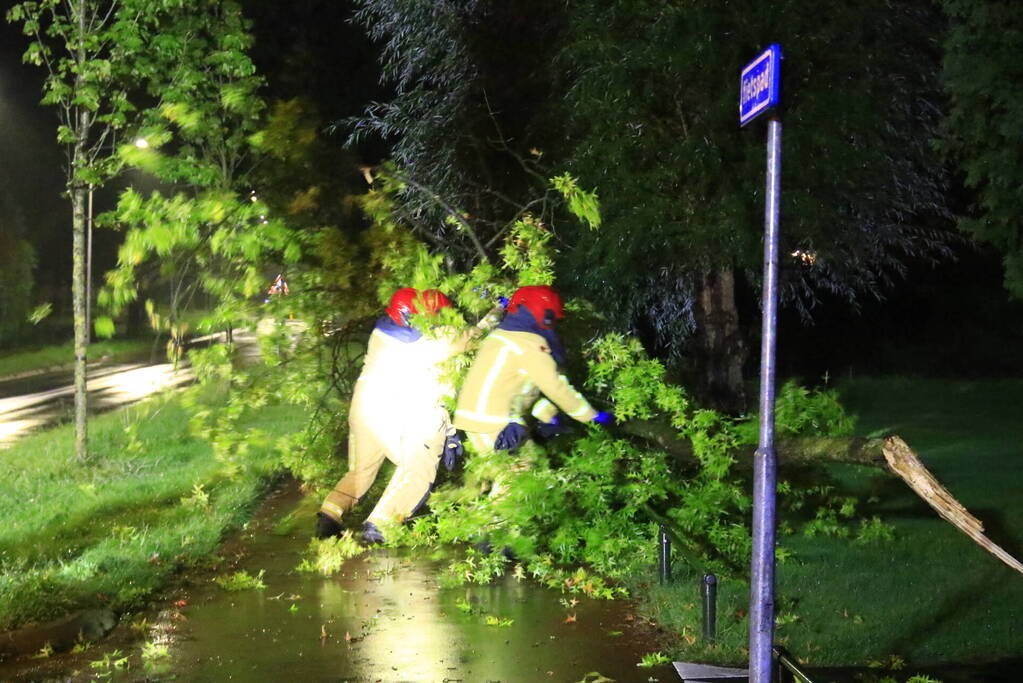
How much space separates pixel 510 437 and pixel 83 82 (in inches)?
275

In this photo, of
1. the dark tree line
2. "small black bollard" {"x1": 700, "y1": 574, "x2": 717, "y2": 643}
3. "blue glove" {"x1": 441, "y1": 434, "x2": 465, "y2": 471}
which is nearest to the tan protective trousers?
"blue glove" {"x1": 441, "y1": 434, "x2": 465, "y2": 471}

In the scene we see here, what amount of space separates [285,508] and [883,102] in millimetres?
8739

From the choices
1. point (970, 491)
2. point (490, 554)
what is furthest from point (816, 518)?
point (970, 491)

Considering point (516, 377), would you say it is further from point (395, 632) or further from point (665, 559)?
point (395, 632)

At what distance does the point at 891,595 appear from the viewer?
8.05m

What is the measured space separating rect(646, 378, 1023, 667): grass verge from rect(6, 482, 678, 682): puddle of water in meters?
0.48

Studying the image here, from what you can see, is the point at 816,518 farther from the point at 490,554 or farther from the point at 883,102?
the point at 883,102

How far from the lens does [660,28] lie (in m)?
14.1

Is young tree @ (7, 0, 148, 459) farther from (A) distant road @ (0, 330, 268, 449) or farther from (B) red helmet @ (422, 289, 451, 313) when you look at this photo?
(B) red helmet @ (422, 289, 451, 313)

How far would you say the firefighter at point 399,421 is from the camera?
9.03m

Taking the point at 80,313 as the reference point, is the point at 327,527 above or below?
below

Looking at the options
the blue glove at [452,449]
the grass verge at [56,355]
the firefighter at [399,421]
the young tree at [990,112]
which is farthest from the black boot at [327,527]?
the grass verge at [56,355]

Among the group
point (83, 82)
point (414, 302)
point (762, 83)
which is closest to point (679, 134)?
point (83, 82)

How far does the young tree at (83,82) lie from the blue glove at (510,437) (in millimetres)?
6155
